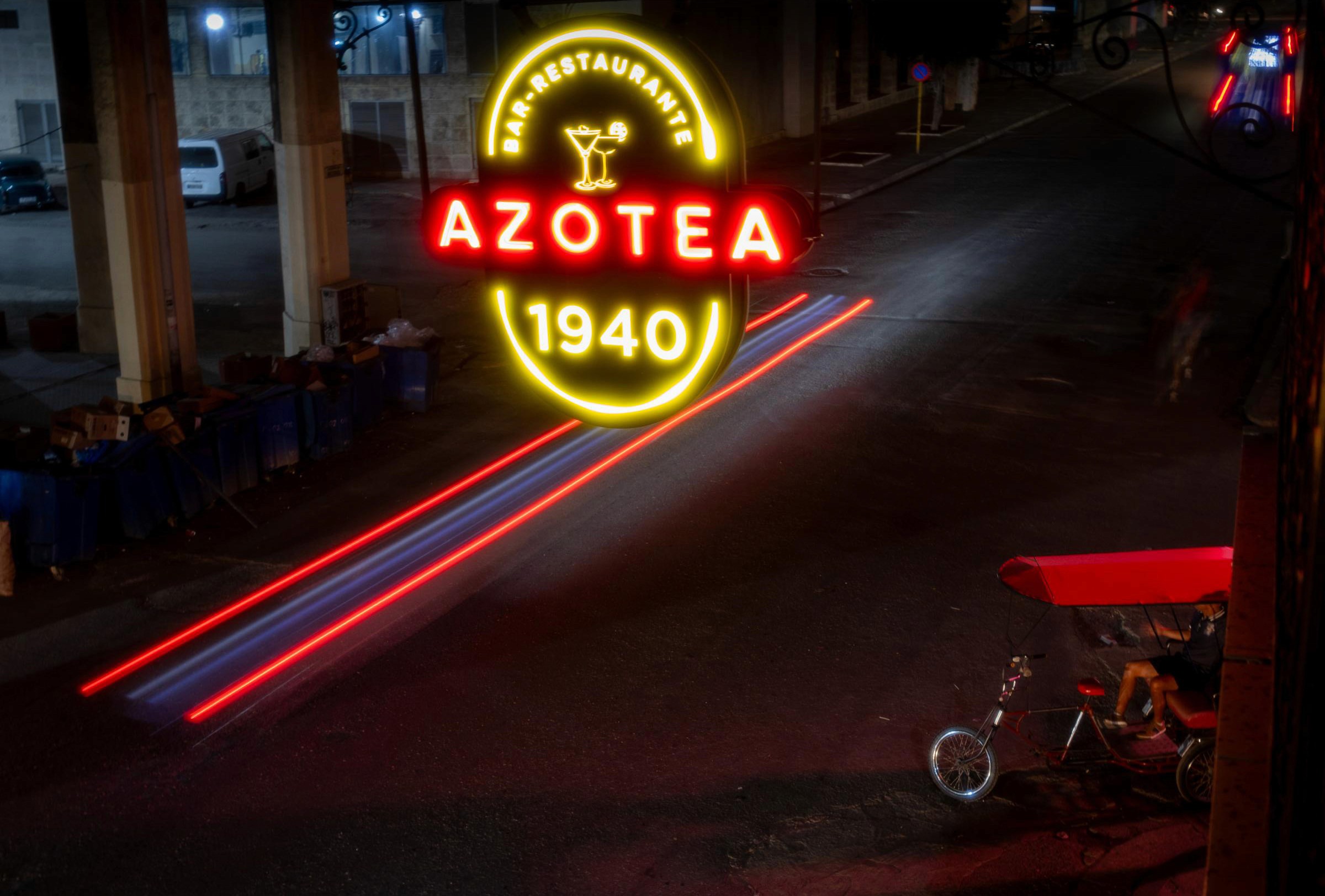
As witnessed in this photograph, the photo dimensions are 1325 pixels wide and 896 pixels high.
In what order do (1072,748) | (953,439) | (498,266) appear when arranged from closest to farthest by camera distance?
(498,266) < (1072,748) < (953,439)

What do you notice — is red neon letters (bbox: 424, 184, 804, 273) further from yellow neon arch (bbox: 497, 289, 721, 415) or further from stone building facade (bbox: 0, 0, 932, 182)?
stone building facade (bbox: 0, 0, 932, 182)

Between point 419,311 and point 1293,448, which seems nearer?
point 1293,448

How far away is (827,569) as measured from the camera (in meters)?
12.2

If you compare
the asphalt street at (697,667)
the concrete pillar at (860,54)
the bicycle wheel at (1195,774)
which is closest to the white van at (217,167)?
the asphalt street at (697,667)

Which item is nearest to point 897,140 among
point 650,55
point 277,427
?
point 277,427

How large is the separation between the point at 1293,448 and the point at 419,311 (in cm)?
2082

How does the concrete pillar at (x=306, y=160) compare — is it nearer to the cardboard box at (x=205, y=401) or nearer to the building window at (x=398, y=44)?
the cardboard box at (x=205, y=401)

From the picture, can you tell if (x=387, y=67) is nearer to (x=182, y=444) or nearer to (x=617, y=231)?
(x=182, y=444)

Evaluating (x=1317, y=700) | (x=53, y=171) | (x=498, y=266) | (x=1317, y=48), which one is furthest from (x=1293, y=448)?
(x=53, y=171)

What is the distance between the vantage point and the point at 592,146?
197 inches

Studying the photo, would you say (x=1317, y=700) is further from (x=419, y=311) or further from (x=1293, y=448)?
(x=419, y=311)

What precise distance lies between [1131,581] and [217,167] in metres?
31.4

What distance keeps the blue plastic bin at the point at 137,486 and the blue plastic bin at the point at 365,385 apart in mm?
3162

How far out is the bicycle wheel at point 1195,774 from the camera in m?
8.40
